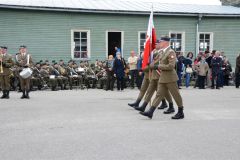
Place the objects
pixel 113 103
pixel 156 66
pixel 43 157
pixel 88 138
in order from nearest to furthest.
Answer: pixel 43 157 → pixel 88 138 → pixel 156 66 → pixel 113 103

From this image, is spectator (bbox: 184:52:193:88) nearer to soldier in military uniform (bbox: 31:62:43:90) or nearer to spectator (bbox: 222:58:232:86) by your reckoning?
spectator (bbox: 222:58:232:86)

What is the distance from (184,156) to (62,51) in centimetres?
1603

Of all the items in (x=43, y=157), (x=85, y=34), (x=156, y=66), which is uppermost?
(x=85, y=34)

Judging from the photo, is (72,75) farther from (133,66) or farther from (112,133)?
(112,133)

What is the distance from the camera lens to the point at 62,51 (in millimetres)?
21266

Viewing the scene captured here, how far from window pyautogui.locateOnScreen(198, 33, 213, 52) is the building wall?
0.37 metres

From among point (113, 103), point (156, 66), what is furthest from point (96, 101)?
point (156, 66)

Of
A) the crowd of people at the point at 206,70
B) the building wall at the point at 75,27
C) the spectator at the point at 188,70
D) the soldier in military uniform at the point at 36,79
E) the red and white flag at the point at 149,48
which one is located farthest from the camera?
the building wall at the point at 75,27

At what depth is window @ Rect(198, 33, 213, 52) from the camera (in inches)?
956

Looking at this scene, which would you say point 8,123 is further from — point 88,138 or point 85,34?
point 85,34

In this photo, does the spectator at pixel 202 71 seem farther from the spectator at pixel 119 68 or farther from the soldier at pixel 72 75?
the soldier at pixel 72 75

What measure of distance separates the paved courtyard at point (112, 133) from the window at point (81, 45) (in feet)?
32.4

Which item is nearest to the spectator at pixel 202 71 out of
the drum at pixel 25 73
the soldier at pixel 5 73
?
the drum at pixel 25 73

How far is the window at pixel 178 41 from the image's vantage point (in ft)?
77.9
